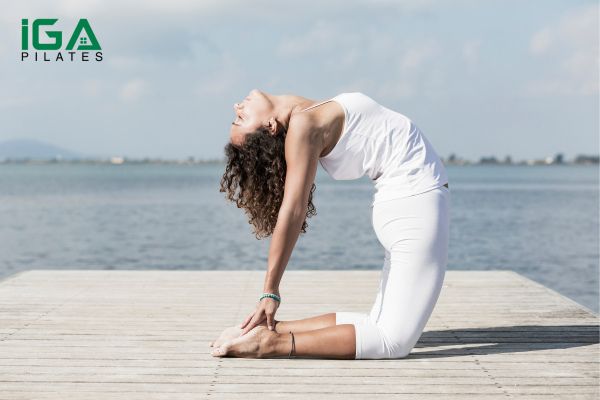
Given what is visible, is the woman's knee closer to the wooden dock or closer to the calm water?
the wooden dock

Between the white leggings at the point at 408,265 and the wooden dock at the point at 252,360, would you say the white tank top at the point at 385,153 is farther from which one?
the wooden dock at the point at 252,360

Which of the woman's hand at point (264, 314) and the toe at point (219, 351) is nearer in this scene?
the woman's hand at point (264, 314)

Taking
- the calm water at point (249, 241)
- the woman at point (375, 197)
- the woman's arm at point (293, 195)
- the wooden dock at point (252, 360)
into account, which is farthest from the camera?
the calm water at point (249, 241)

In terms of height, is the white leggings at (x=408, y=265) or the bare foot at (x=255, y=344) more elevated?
the white leggings at (x=408, y=265)

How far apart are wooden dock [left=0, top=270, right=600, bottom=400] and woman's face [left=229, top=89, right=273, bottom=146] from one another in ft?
2.83

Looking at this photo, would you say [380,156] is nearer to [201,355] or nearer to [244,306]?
[201,355]

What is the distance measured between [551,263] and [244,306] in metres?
11.3

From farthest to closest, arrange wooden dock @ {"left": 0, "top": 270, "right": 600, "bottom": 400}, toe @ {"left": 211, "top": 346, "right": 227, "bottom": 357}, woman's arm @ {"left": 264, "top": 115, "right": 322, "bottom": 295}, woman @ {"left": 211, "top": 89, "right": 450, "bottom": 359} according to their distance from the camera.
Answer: toe @ {"left": 211, "top": 346, "right": 227, "bottom": 357}, woman @ {"left": 211, "top": 89, "right": 450, "bottom": 359}, woman's arm @ {"left": 264, "top": 115, "right": 322, "bottom": 295}, wooden dock @ {"left": 0, "top": 270, "right": 600, "bottom": 400}

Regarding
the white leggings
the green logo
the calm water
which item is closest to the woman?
the white leggings

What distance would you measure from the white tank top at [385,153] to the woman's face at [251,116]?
174mm

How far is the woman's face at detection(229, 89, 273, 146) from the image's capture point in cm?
298

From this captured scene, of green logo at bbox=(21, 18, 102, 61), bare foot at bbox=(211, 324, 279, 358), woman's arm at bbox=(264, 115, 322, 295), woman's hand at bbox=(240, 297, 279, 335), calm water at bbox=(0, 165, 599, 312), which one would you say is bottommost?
calm water at bbox=(0, 165, 599, 312)

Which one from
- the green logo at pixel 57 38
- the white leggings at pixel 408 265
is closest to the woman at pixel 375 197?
the white leggings at pixel 408 265

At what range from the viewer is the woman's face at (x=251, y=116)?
2979mm
